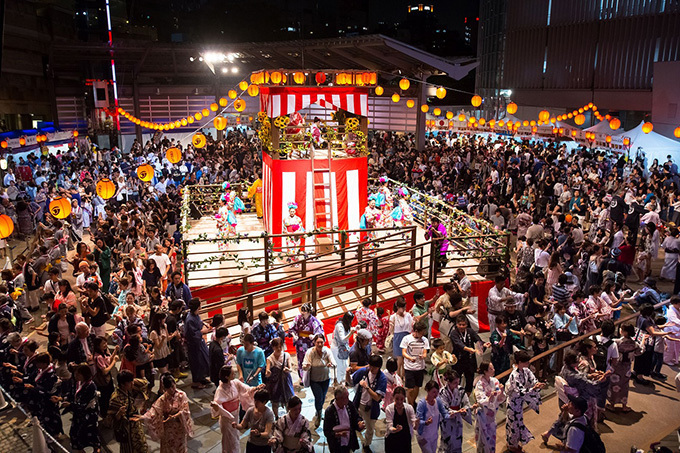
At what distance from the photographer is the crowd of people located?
5645 millimetres

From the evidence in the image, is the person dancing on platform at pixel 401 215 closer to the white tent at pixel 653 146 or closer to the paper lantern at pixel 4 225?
the paper lantern at pixel 4 225

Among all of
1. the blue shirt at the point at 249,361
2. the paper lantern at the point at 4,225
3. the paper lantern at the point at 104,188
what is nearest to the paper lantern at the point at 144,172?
the paper lantern at the point at 104,188

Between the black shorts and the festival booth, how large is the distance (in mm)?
5558

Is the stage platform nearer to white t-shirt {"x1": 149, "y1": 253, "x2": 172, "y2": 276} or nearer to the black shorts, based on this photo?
white t-shirt {"x1": 149, "y1": 253, "x2": 172, "y2": 276}

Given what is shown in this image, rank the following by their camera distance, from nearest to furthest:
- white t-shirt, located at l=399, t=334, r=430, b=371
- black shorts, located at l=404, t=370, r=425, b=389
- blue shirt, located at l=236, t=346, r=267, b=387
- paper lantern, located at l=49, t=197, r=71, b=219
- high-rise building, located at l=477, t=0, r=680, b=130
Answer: blue shirt, located at l=236, t=346, r=267, b=387 < white t-shirt, located at l=399, t=334, r=430, b=371 < black shorts, located at l=404, t=370, r=425, b=389 < paper lantern, located at l=49, t=197, r=71, b=219 < high-rise building, located at l=477, t=0, r=680, b=130

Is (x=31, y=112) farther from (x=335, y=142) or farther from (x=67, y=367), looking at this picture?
(x=67, y=367)

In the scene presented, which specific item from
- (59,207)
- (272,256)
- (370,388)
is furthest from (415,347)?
(59,207)

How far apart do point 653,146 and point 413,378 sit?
49.1 ft

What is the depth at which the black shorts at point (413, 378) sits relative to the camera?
7000mm

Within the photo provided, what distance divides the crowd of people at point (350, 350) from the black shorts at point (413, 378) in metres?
0.02

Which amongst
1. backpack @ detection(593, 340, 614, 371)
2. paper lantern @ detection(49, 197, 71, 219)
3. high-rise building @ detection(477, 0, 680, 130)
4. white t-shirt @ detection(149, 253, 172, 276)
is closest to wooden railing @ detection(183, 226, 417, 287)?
white t-shirt @ detection(149, 253, 172, 276)

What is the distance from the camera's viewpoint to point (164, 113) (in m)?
31.5

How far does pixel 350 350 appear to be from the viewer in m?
6.80

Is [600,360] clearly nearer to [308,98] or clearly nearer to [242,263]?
Result: [242,263]
